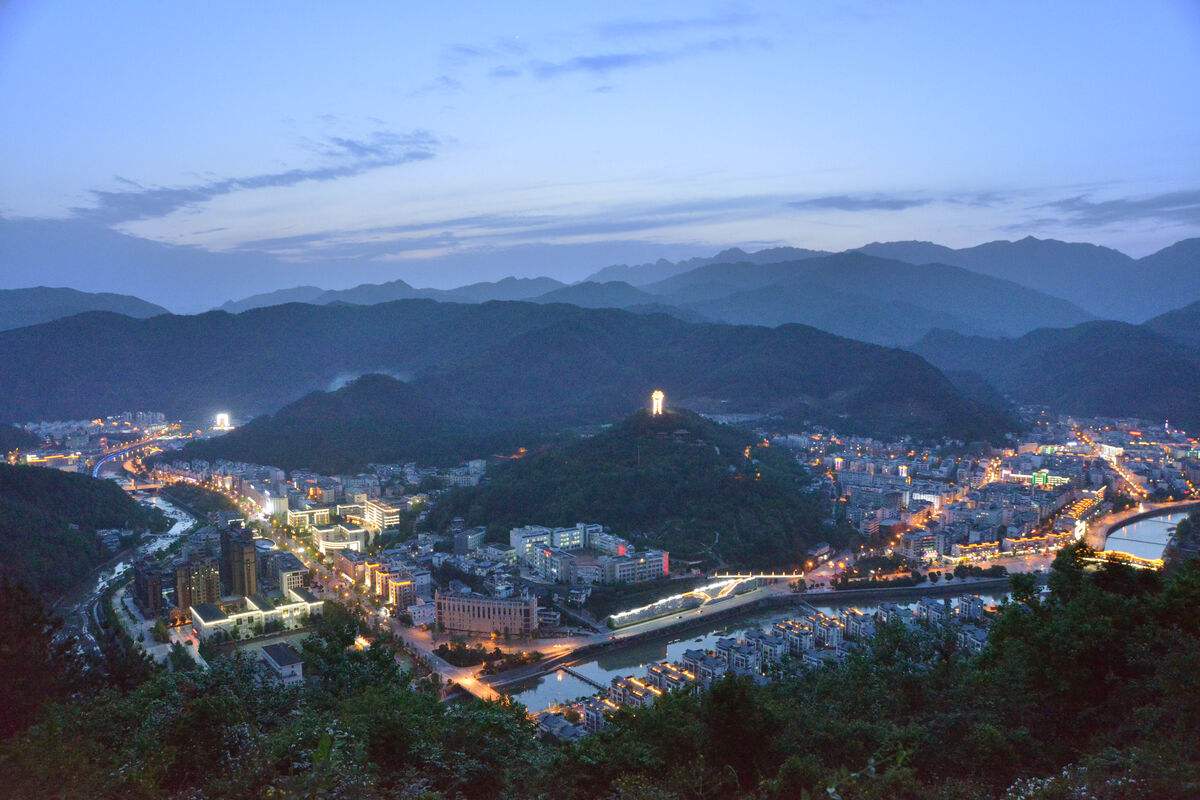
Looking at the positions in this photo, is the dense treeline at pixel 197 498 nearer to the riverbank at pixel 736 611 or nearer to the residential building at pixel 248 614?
the residential building at pixel 248 614

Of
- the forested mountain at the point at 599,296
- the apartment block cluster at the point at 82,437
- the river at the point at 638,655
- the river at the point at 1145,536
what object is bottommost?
the river at the point at 1145,536

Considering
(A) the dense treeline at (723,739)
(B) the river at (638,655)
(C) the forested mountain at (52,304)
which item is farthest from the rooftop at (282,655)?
(C) the forested mountain at (52,304)

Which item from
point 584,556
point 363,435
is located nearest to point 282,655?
point 584,556

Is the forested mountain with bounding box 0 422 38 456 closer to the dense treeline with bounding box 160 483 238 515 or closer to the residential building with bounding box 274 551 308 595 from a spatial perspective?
the dense treeline with bounding box 160 483 238 515

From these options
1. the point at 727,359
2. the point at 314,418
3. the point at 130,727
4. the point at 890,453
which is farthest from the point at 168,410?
the point at 130,727

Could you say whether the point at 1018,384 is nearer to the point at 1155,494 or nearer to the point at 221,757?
the point at 1155,494

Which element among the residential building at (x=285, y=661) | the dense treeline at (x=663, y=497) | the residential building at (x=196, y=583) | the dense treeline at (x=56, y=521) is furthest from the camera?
→ the dense treeline at (x=663, y=497)

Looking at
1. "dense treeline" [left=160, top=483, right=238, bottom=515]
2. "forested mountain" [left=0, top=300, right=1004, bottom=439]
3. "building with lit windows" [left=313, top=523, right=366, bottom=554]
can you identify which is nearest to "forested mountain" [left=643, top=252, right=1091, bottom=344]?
"forested mountain" [left=0, top=300, right=1004, bottom=439]
